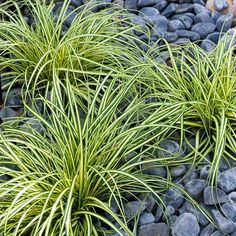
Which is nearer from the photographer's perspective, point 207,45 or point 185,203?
point 185,203

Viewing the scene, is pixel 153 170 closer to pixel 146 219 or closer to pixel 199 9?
pixel 146 219

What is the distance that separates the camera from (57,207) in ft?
6.08

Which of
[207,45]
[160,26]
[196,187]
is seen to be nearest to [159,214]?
[196,187]

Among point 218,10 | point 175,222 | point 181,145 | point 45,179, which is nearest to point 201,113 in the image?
point 181,145

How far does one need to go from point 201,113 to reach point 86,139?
0.51 metres

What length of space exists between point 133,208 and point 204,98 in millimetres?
533

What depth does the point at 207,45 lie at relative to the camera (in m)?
2.72

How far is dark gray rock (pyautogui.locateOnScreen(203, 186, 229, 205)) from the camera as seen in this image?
2002mm

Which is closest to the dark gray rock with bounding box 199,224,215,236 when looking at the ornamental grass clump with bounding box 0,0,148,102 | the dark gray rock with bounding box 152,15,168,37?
the ornamental grass clump with bounding box 0,0,148,102

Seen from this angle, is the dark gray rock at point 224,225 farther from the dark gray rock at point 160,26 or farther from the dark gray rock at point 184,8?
the dark gray rock at point 184,8

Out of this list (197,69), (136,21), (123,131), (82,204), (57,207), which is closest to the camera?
(57,207)

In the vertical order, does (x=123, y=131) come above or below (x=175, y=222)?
above

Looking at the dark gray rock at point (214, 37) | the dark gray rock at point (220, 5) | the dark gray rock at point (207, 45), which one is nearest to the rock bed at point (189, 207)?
the dark gray rock at point (207, 45)

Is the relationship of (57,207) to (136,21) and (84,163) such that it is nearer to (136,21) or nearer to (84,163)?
(84,163)
